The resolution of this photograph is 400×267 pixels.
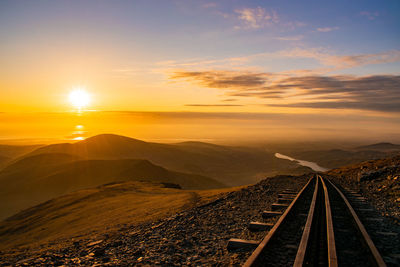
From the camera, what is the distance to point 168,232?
8625mm

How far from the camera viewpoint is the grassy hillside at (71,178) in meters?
79.8

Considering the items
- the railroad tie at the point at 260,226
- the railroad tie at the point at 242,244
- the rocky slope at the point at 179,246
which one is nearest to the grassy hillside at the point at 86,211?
the rocky slope at the point at 179,246

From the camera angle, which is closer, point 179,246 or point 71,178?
point 179,246

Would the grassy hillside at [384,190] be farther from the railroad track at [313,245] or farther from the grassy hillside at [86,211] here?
the grassy hillside at [86,211]

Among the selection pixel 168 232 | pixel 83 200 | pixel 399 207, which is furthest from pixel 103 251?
pixel 83 200

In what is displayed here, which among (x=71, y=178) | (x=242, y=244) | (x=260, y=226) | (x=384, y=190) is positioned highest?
(x=242, y=244)

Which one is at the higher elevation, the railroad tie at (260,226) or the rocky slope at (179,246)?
the railroad tie at (260,226)

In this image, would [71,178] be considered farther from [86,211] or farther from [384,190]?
[384,190]

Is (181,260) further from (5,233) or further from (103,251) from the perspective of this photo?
(5,233)

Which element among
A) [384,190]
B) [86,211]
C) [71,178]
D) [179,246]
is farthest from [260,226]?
[71,178]

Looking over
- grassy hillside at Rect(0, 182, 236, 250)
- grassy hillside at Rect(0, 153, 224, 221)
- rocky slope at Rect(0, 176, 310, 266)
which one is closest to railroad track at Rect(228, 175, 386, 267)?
rocky slope at Rect(0, 176, 310, 266)

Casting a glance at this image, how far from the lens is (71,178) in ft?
299

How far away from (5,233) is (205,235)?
3447cm

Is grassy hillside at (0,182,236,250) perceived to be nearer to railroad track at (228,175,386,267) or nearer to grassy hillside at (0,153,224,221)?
railroad track at (228,175,386,267)
